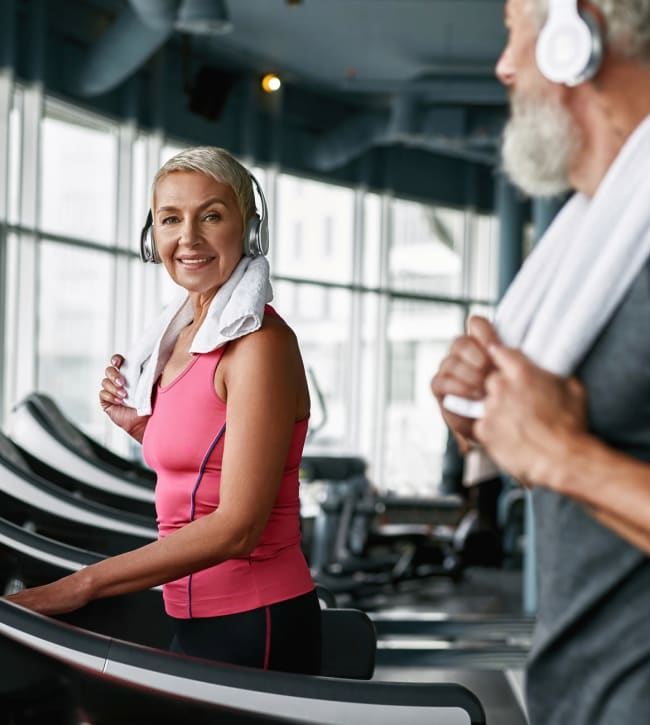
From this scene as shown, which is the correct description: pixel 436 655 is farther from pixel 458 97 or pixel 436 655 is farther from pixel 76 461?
pixel 458 97

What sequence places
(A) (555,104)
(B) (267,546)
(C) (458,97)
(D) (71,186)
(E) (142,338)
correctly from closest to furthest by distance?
1. (A) (555,104)
2. (B) (267,546)
3. (E) (142,338)
4. (D) (71,186)
5. (C) (458,97)

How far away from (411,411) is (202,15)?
20.2ft

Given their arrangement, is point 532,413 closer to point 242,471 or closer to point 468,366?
point 468,366

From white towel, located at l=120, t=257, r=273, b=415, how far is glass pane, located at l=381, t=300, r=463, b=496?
9579 mm

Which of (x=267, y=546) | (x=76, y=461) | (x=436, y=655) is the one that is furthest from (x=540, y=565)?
(x=436, y=655)

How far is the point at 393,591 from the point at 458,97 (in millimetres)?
4765

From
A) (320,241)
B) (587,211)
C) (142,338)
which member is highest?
(320,241)

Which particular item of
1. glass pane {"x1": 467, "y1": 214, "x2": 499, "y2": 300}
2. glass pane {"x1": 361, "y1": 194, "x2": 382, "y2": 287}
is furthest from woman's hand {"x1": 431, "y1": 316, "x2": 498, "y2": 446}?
glass pane {"x1": 467, "y1": 214, "x2": 499, "y2": 300}

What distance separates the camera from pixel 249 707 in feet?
3.80

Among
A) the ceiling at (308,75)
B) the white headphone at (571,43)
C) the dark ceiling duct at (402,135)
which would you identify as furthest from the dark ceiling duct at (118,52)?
the white headphone at (571,43)

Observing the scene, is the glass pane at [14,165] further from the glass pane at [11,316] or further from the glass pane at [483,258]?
the glass pane at [483,258]

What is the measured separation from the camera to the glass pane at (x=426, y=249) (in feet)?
37.0

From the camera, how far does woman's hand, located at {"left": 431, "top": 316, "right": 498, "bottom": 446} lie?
81cm

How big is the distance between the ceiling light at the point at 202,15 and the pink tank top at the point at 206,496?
4992 millimetres
